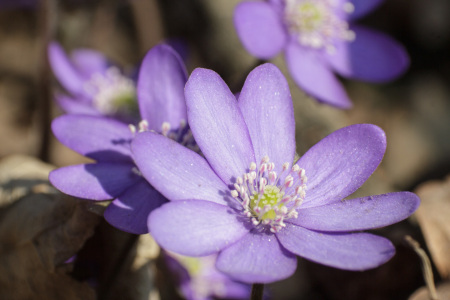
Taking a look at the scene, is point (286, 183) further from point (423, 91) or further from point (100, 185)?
point (423, 91)

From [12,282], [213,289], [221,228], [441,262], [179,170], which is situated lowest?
[213,289]

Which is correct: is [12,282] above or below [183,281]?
above

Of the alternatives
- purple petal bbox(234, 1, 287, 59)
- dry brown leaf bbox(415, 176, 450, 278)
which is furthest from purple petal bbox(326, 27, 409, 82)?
dry brown leaf bbox(415, 176, 450, 278)

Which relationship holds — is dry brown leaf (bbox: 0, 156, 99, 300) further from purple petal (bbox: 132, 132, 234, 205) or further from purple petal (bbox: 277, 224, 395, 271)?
purple petal (bbox: 277, 224, 395, 271)

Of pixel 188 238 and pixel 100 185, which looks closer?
pixel 188 238

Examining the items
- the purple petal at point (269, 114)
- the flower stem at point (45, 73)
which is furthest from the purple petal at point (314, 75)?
the flower stem at point (45, 73)

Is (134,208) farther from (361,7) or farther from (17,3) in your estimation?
(17,3)

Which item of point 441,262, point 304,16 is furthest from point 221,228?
point 304,16
